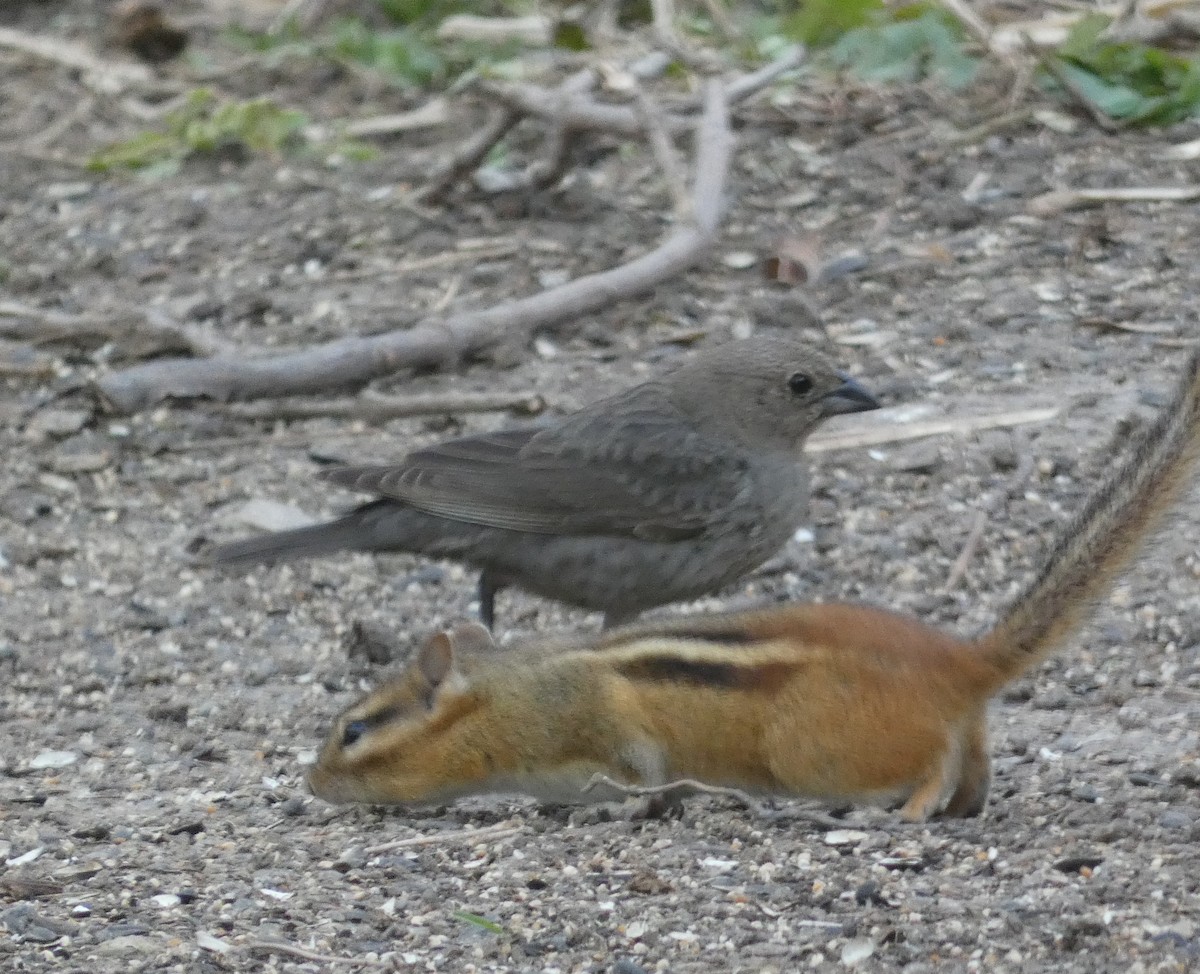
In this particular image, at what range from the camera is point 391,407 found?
827 centimetres

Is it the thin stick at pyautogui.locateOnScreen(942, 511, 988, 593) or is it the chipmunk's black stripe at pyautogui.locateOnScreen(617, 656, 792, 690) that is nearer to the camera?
the chipmunk's black stripe at pyautogui.locateOnScreen(617, 656, 792, 690)

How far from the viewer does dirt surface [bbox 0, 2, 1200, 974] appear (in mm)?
4434

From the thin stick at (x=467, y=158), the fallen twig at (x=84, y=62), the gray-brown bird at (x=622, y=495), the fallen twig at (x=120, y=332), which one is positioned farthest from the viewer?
the fallen twig at (x=84, y=62)

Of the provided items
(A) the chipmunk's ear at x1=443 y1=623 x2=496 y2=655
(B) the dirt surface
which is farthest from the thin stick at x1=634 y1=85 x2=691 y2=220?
(A) the chipmunk's ear at x1=443 y1=623 x2=496 y2=655

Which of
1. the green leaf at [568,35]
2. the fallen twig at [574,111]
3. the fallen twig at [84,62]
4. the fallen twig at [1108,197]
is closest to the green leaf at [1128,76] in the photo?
the fallen twig at [1108,197]

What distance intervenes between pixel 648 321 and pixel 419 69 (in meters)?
3.53

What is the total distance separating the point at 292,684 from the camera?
6.60m

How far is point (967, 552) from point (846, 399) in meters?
0.63

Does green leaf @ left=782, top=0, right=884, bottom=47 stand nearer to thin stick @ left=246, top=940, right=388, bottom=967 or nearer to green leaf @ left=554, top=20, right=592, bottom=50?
green leaf @ left=554, top=20, right=592, bottom=50

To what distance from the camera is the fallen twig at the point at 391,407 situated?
319 inches

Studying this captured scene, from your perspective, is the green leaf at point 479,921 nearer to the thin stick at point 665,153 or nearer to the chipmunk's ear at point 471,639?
the chipmunk's ear at point 471,639

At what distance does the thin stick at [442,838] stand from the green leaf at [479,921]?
534 millimetres

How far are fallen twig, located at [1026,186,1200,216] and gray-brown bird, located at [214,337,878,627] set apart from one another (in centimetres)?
278

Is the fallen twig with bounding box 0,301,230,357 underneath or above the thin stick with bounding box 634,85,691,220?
underneath
